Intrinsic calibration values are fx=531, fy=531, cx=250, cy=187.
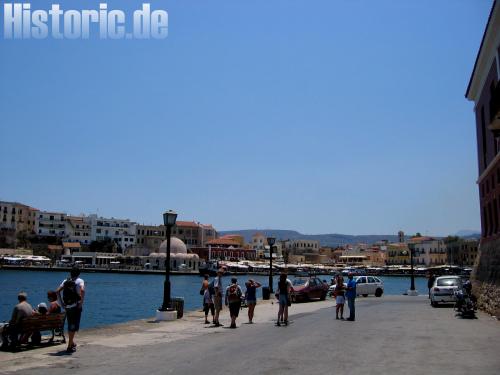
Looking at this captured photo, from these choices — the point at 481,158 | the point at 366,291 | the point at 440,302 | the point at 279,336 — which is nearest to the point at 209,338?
the point at 279,336

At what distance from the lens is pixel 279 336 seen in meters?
15.3

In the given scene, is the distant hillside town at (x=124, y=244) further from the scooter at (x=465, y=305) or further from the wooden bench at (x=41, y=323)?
the wooden bench at (x=41, y=323)

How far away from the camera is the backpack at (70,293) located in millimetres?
12461

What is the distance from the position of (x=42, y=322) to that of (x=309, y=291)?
22.1 m

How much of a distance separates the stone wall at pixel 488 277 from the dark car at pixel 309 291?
9107 millimetres

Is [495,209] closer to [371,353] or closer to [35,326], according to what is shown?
[371,353]

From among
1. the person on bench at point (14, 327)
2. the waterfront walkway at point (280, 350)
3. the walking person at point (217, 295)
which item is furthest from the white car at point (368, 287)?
the person on bench at point (14, 327)

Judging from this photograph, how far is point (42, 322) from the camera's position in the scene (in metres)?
12.9

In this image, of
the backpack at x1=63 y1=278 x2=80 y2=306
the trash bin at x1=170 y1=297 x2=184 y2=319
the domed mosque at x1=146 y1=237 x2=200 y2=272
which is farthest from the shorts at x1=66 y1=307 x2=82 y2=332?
the domed mosque at x1=146 y1=237 x2=200 y2=272

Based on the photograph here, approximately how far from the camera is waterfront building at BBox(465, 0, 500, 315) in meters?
23.0

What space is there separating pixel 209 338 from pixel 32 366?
18.5 feet

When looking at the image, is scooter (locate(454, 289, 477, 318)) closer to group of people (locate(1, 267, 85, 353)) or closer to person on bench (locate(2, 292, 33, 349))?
group of people (locate(1, 267, 85, 353))

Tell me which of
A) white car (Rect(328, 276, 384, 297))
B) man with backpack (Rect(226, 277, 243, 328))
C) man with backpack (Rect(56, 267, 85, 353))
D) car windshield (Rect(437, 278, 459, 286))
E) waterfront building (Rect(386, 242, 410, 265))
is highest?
man with backpack (Rect(56, 267, 85, 353))

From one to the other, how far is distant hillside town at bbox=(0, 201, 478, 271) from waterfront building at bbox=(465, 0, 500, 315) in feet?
409
